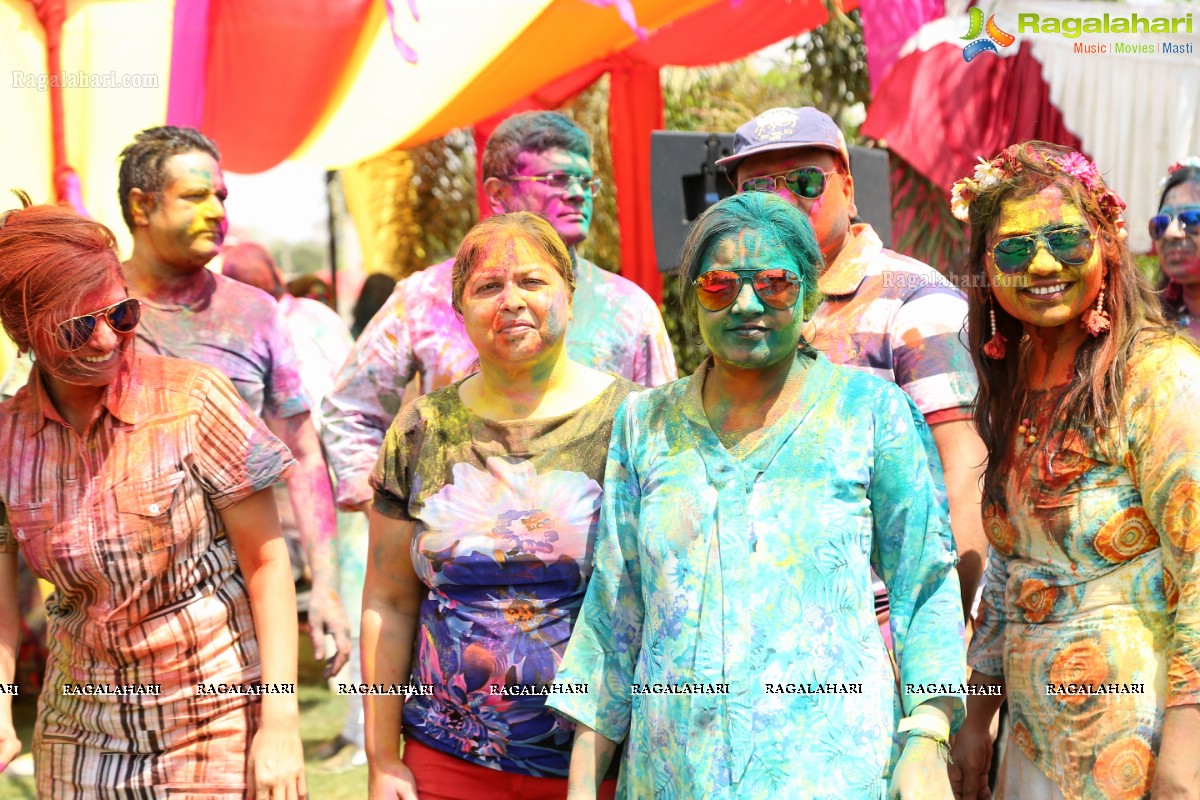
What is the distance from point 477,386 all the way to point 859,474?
89 centimetres

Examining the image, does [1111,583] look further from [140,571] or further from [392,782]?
[140,571]

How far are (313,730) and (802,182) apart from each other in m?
3.84

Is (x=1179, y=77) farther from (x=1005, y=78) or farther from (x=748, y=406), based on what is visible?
(x=748, y=406)

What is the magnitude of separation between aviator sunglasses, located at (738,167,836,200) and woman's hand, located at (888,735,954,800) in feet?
4.74

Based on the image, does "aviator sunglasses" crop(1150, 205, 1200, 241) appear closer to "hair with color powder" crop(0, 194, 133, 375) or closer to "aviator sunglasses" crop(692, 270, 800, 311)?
"aviator sunglasses" crop(692, 270, 800, 311)

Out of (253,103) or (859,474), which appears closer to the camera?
(859,474)

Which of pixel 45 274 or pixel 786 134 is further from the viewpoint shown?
pixel 786 134

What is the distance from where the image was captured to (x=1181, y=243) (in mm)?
4121

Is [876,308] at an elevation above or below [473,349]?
above

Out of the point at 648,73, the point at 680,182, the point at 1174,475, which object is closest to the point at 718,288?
the point at 1174,475

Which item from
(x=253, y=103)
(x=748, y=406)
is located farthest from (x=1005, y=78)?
(x=748, y=406)

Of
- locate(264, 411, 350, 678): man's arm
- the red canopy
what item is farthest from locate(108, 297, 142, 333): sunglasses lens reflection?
the red canopy

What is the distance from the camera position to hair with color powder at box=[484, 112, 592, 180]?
3613 millimetres

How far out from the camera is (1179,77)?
6.52 metres
